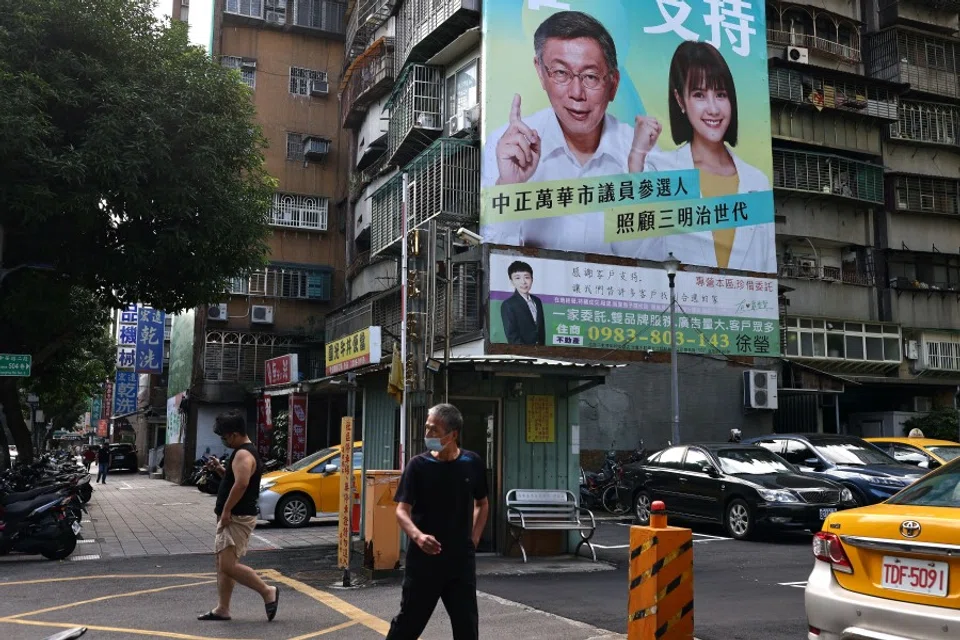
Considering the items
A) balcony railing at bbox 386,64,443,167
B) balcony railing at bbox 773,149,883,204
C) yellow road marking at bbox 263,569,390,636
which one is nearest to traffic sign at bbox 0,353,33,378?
yellow road marking at bbox 263,569,390,636

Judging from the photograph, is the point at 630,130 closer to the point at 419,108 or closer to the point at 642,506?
the point at 419,108

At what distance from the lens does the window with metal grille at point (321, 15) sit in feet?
113

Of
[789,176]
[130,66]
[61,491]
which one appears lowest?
[61,491]

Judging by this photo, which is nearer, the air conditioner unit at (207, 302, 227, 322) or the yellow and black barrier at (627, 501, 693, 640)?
the yellow and black barrier at (627, 501, 693, 640)

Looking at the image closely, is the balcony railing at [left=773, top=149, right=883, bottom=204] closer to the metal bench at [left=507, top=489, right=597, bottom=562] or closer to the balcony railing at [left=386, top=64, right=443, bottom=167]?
the balcony railing at [left=386, top=64, right=443, bottom=167]

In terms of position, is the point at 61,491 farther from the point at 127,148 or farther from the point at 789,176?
the point at 789,176

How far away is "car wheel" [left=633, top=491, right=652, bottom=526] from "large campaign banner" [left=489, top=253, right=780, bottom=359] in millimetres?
5197

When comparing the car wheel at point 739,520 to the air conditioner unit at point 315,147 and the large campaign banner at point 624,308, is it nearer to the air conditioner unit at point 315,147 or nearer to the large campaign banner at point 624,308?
the large campaign banner at point 624,308

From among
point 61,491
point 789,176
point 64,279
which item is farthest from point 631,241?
point 61,491

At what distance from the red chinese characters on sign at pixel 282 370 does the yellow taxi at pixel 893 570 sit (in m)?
22.7

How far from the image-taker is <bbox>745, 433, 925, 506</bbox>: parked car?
14438 mm

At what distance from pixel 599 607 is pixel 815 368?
69.2 ft

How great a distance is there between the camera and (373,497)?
10.6 metres

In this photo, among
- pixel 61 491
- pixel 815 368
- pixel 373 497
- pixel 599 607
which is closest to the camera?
pixel 599 607
